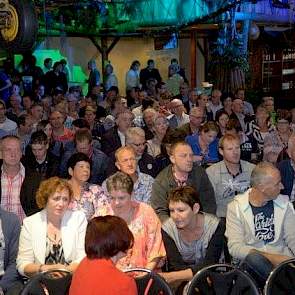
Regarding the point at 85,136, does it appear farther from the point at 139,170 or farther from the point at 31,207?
the point at 31,207

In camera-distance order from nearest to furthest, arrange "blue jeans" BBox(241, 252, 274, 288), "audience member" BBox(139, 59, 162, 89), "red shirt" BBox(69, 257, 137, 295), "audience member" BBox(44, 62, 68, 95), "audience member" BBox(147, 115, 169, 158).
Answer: "red shirt" BBox(69, 257, 137, 295) < "blue jeans" BBox(241, 252, 274, 288) < "audience member" BBox(147, 115, 169, 158) < "audience member" BBox(44, 62, 68, 95) < "audience member" BBox(139, 59, 162, 89)

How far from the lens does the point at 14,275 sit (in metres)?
4.84

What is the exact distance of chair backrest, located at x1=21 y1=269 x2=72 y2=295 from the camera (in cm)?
405

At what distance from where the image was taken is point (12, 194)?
5945 millimetres

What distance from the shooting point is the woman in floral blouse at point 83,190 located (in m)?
5.87

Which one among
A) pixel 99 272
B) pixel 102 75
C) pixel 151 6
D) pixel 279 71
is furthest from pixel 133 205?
pixel 279 71

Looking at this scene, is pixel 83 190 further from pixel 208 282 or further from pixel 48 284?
pixel 208 282

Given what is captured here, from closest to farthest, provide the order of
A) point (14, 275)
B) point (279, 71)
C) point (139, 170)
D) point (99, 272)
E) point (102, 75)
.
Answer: point (99, 272) → point (14, 275) → point (139, 170) → point (102, 75) → point (279, 71)

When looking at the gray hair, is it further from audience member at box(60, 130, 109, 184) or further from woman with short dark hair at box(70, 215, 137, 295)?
audience member at box(60, 130, 109, 184)

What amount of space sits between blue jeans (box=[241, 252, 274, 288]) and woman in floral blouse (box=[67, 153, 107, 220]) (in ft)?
5.09

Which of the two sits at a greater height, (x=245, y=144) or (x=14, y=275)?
(x=245, y=144)

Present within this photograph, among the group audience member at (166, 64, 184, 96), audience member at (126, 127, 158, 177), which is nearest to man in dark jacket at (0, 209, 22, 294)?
audience member at (126, 127, 158, 177)

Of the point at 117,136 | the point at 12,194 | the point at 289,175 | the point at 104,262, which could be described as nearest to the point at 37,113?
the point at 117,136

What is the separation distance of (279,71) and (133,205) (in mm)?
18168
